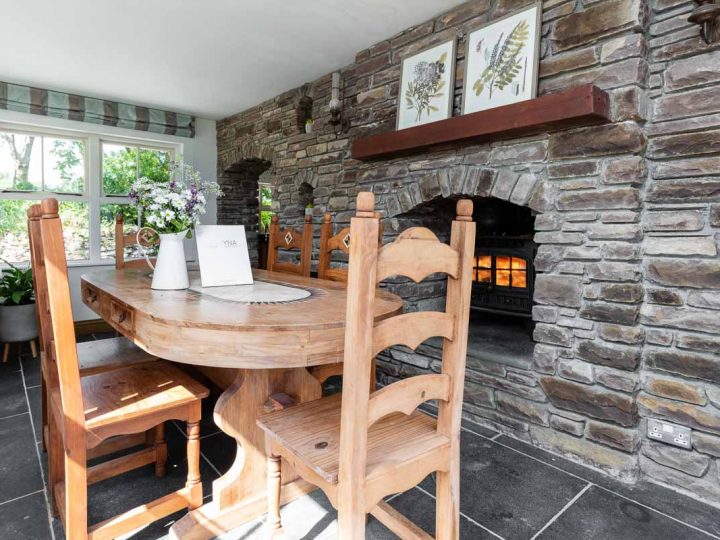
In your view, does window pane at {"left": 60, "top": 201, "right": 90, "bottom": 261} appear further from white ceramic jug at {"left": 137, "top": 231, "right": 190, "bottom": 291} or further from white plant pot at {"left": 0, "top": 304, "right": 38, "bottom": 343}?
white ceramic jug at {"left": 137, "top": 231, "right": 190, "bottom": 291}

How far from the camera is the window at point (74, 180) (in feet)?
13.0

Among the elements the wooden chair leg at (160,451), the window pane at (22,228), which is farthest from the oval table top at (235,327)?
the window pane at (22,228)

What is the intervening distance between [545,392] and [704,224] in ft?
3.18

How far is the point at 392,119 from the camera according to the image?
9.20ft

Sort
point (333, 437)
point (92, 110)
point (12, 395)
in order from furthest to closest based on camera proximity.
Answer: point (92, 110)
point (12, 395)
point (333, 437)

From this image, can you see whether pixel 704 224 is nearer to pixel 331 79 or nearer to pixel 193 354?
pixel 193 354

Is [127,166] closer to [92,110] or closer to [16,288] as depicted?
[92,110]

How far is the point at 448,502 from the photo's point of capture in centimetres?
123

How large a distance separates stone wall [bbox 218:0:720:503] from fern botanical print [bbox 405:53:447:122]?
314mm

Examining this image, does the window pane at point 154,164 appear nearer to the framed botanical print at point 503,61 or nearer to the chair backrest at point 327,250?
the chair backrest at point 327,250

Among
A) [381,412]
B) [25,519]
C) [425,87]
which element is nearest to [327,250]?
[425,87]

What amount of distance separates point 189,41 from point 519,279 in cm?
267

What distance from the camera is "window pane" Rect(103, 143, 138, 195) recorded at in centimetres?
442

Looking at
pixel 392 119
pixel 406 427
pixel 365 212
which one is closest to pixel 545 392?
pixel 406 427
